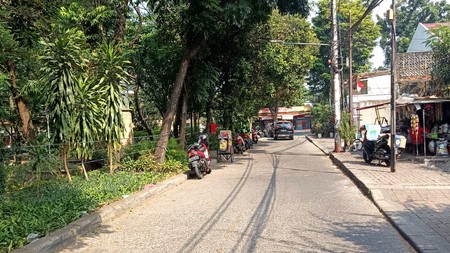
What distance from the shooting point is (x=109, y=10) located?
13.5m

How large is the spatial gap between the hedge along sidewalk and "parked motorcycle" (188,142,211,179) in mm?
2582

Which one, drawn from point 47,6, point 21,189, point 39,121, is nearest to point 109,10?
point 39,121

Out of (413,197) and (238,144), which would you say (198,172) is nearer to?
(413,197)

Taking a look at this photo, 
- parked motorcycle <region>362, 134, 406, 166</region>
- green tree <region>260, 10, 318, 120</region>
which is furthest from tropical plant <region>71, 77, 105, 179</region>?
green tree <region>260, 10, 318, 120</region>

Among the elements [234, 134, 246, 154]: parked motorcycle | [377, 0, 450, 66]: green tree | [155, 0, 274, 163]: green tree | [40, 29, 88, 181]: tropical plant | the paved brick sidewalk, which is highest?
[377, 0, 450, 66]: green tree

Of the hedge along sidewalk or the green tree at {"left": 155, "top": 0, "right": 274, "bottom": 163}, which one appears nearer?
the hedge along sidewalk

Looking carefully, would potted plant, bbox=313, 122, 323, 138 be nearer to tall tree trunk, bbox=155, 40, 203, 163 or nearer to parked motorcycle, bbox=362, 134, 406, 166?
parked motorcycle, bbox=362, 134, 406, 166

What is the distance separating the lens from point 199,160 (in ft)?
41.7

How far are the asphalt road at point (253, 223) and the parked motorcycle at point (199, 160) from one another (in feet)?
4.67

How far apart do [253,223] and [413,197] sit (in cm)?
381

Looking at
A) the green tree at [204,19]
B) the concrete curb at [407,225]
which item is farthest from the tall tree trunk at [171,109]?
the concrete curb at [407,225]

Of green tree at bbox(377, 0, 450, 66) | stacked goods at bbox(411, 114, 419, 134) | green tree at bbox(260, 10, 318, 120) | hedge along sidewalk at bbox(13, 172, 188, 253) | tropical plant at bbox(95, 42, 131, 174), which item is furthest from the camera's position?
green tree at bbox(377, 0, 450, 66)

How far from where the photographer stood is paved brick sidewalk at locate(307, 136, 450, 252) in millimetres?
5648

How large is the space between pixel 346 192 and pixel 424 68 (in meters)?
13.9
